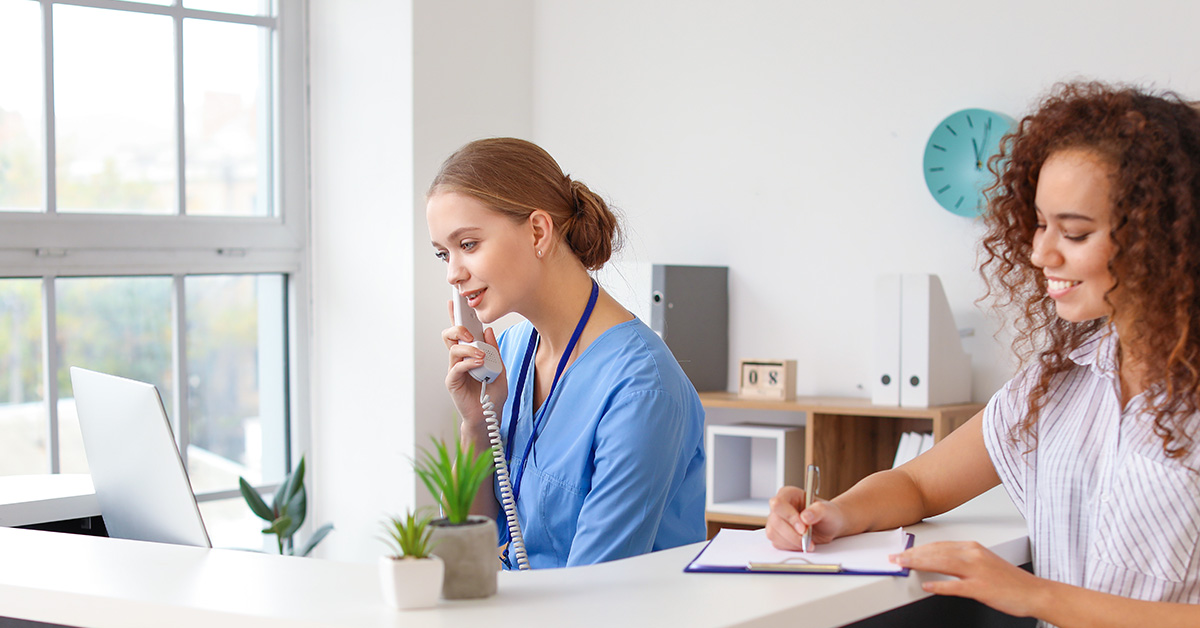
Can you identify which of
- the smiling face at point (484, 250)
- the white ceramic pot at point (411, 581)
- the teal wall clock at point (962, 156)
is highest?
the teal wall clock at point (962, 156)

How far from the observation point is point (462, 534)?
105 cm

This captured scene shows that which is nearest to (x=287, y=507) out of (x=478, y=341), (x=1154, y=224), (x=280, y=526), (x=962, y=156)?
(x=280, y=526)

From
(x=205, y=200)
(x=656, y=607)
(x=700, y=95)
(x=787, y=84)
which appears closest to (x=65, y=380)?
(x=205, y=200)

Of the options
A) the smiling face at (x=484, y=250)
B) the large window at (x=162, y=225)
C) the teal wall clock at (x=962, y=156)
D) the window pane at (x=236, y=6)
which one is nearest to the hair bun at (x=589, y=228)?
the smiling face at (x=484, y=250)

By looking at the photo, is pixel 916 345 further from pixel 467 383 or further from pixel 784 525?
pixel 784 525

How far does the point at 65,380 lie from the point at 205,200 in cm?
75

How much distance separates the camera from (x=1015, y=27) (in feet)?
10.4

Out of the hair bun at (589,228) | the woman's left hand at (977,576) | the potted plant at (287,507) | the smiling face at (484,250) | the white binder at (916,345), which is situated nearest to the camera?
the woman's left hand at (977,576)

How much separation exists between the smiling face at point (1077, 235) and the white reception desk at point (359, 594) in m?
0.38

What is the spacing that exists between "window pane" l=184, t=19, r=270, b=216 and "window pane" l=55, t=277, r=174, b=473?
0.35m

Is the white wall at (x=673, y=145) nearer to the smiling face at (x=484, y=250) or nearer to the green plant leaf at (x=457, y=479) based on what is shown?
the smiling face at (x=484, y=250)

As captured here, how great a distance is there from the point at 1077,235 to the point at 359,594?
2.97 feet

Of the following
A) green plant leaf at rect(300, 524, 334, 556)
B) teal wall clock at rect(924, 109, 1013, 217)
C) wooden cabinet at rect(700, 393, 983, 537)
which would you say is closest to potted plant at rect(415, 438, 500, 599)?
wooden cabinet at rect(700, 393, 983, 537)

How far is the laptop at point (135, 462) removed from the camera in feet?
5.04
